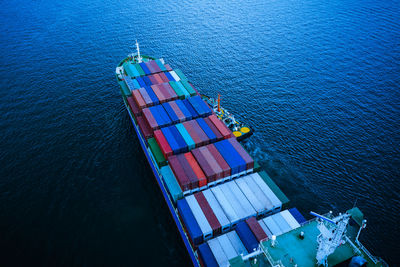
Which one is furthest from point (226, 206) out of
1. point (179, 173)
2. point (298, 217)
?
point (298, 217)

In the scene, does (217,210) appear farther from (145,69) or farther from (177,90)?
(145,69)

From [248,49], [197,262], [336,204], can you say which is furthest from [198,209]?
[248,49]

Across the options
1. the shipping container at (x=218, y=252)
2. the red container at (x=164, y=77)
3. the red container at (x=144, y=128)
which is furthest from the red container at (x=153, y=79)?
the shipping container at (x=218, y=252)

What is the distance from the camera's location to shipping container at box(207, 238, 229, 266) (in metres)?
40.2

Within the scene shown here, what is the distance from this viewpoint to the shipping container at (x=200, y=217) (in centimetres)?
4409

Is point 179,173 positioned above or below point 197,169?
above

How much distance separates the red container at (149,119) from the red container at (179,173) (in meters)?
10.7

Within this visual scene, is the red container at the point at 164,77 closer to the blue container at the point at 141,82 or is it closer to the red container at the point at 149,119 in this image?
the blue container at the point at 141,82

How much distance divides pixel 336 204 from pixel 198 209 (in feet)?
106

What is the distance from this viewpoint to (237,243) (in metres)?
42.4

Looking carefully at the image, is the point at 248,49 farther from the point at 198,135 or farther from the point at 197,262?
the point at 197,262

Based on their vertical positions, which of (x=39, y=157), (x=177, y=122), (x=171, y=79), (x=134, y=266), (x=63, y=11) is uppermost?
(x=63, y=11)

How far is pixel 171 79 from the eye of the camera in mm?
80750

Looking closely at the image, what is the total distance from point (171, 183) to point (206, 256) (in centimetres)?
1626
